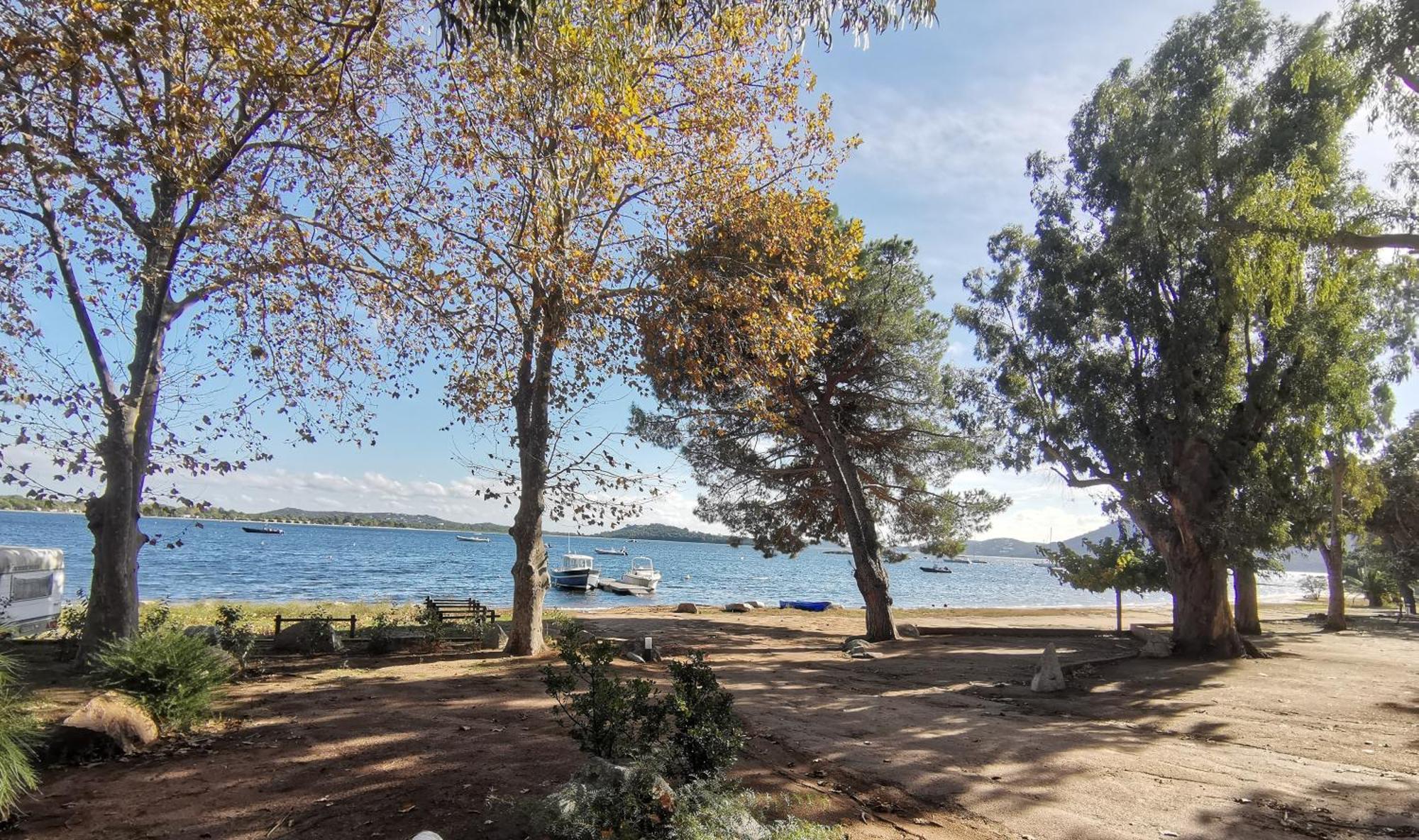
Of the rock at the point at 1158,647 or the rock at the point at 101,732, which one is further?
the rock at the point at 1158,647

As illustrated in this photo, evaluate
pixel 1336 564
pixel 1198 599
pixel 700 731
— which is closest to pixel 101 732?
pixel 700 731

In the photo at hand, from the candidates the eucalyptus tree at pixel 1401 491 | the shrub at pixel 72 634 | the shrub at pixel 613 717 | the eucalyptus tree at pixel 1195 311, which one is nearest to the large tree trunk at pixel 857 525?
the eucalyptus tree at pixel 1195 311

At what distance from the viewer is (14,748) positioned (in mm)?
4785

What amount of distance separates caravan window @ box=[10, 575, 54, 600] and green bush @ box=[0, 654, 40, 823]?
12.5 metres

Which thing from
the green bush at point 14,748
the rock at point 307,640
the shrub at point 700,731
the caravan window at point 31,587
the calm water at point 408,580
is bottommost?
the calm water at point 408,580

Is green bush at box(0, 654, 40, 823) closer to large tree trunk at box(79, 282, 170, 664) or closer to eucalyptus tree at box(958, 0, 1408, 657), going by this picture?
large tree trunk at box(79, 282, 170, 664)

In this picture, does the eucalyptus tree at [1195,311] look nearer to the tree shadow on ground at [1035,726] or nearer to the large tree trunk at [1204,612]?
the large tree trunk at [1204,612]

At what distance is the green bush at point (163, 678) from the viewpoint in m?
6.50

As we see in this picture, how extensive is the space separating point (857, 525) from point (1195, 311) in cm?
846

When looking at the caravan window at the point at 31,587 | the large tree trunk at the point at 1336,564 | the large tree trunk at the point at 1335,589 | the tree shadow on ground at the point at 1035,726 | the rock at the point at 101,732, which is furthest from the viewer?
the large tree trunk at the point at 1335,589

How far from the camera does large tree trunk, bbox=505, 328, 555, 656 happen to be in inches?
465

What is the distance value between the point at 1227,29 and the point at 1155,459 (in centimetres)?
831

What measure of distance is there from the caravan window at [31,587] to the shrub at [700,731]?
16823 millimetres

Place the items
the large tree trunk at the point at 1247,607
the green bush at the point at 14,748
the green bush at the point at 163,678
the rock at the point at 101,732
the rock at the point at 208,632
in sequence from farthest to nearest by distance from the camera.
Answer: the large tree trunk at the point at 1247,607
the rock at the point at 208,632
the green bush at the point at 163,678
the rock at the point at 101,732
the green bush at the point at 14,748
